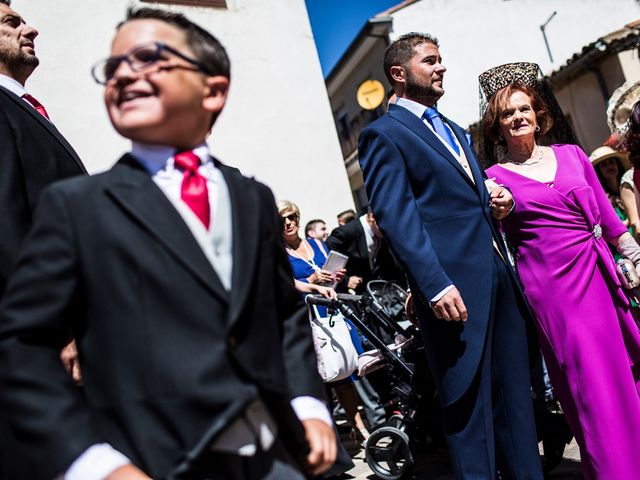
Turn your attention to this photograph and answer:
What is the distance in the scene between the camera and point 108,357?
136cm

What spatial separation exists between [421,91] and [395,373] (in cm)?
244

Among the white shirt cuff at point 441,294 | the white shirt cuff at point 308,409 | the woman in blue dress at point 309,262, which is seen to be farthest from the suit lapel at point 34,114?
the woman in blue dress at point 309,262

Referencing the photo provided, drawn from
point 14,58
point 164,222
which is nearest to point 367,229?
point 14,58

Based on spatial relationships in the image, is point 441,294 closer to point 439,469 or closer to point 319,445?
point 319,445

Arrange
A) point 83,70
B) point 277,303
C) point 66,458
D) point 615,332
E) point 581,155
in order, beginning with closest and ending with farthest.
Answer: point 66,458
point 277,303
point 615,332
point 581,155
point 83,70

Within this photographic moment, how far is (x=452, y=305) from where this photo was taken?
114 inches

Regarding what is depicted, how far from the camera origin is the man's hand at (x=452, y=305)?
9.48ft

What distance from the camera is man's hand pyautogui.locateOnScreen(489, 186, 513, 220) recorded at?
3.31 metres

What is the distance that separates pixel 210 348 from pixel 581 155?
2.99 metres

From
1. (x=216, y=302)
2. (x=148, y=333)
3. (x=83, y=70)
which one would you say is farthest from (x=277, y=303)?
(x=83, y=70)

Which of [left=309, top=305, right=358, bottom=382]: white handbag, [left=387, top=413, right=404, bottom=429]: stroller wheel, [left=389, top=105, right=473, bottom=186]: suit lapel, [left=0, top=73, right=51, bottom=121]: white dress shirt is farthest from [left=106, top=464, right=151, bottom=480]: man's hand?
[left=309, top=305, right=358, bottom=382]: white handbag

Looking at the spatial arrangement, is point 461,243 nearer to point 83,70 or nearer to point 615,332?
point 615,332

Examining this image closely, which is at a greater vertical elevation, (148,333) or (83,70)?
(83,70)

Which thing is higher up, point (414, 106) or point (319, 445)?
point (414, 106)
